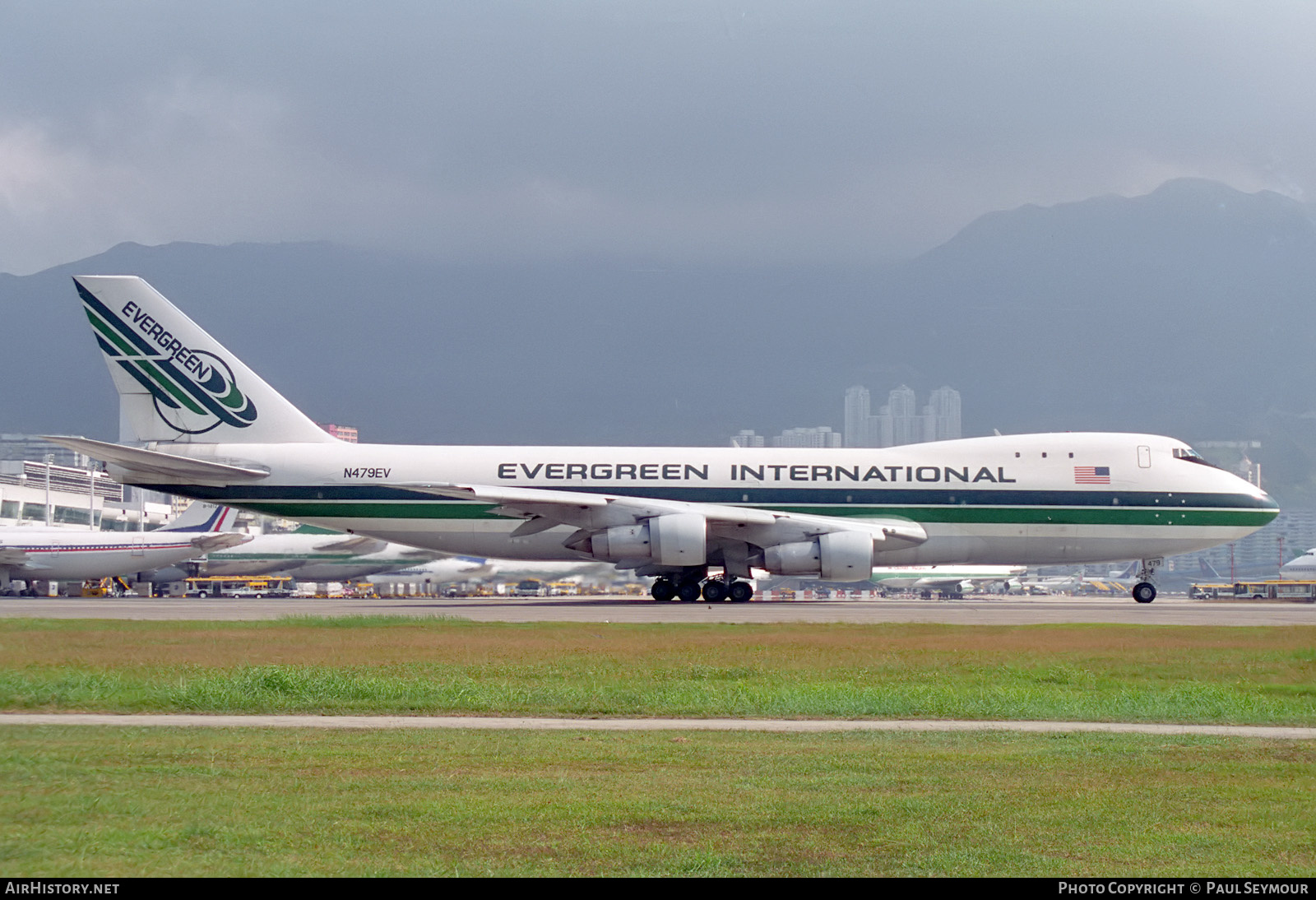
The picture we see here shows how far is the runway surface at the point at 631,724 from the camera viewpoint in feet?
40.3

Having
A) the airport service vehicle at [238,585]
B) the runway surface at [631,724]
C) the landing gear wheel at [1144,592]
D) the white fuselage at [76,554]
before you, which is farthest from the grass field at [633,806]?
the airport service vehicle at [238,585]

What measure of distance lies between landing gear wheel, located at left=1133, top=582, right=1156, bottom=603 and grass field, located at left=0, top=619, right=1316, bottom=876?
878 inches

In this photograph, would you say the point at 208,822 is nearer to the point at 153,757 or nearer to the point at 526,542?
the point at 153,757

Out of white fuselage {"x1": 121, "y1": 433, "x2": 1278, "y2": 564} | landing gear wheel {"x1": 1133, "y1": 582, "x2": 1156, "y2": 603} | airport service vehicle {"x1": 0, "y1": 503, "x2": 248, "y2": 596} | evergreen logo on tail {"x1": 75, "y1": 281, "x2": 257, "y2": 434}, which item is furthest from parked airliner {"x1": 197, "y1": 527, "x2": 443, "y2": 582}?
landing gear wheel {"x1": 1133, "y1": 582, "x2": 1156, "y2": 603}

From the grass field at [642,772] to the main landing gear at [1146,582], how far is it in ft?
Result: 71.7

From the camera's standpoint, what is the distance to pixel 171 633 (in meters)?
22.2

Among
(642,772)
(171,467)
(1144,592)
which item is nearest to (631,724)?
(642,772)

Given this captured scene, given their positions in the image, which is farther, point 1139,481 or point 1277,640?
point 1139,481

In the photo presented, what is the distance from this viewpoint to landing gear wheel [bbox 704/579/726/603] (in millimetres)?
36406

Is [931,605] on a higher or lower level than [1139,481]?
lower

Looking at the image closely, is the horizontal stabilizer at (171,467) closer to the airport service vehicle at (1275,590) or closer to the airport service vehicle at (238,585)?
the airport service vehicle at (238,585)

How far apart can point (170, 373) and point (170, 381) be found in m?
0.23
